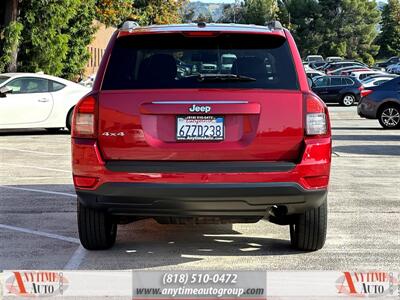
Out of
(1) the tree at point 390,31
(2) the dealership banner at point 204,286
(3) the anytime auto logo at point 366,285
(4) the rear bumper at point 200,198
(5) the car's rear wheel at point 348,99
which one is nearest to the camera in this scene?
(2) the dealership banner at point 204,286

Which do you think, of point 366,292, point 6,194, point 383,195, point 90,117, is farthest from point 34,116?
point 366,292

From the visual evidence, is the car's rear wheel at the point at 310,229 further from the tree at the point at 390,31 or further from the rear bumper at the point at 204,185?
the tree at the point at 390,31

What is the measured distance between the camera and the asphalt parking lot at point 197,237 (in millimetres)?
6000

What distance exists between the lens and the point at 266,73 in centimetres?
571

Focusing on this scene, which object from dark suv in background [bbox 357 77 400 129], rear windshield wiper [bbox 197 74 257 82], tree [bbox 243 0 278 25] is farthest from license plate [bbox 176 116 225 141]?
tree [bbox 243 0 278 25]

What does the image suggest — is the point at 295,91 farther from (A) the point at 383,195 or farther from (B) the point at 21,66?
(B) the point at 21,66

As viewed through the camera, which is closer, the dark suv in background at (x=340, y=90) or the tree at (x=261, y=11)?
the dark suv in background at (x=340, y=90)

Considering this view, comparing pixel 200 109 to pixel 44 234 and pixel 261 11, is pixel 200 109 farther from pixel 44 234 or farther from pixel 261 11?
pixel 261 11

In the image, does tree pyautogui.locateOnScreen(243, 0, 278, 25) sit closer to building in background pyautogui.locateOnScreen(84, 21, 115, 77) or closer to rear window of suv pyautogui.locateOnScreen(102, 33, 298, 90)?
building in background pyautogui.locateOnScreen(84, 21, 115, 77)

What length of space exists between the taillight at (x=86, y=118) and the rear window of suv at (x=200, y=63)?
0.16 m

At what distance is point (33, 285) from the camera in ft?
16.3

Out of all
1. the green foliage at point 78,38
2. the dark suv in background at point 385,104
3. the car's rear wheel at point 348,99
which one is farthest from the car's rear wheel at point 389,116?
the green foliage at point 78,38

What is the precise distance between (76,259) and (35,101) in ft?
35.5

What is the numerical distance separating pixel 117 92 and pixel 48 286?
5.13ft
